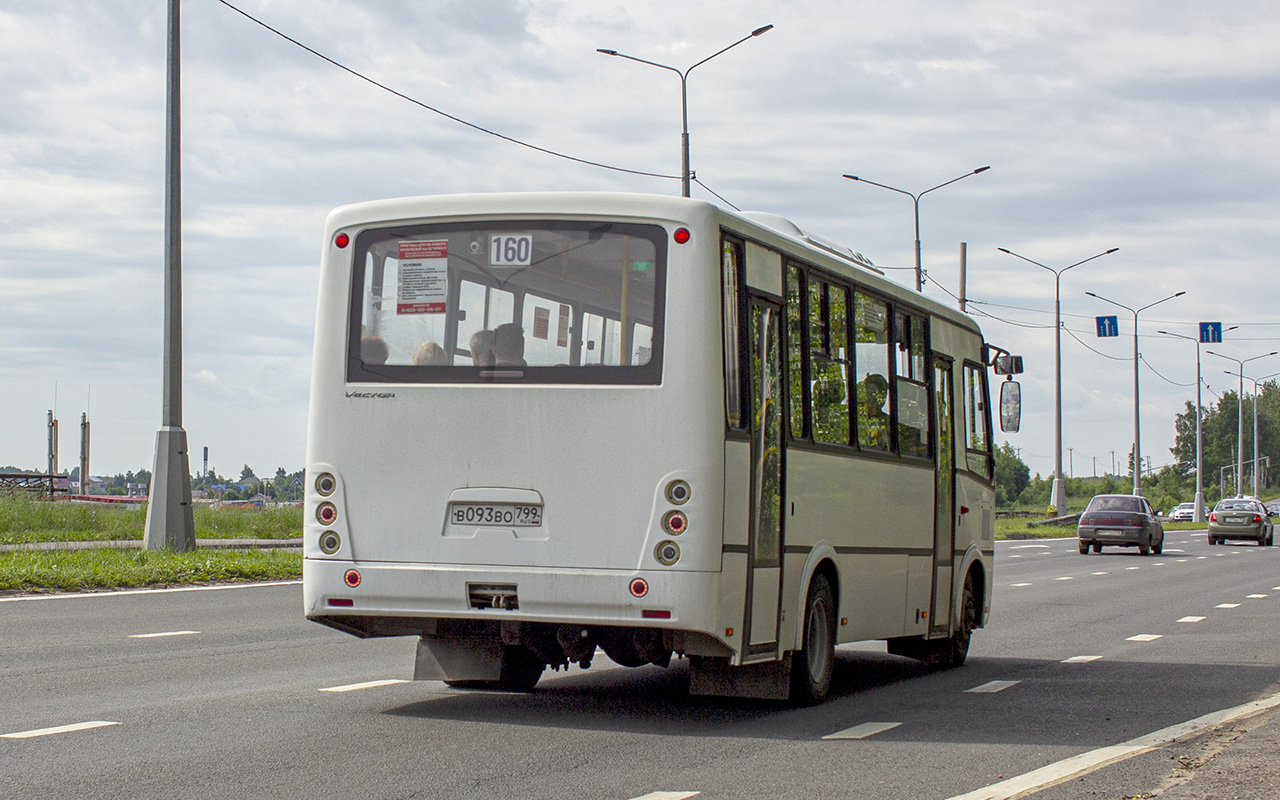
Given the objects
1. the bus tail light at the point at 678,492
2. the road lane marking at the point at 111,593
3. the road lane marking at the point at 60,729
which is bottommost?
the road lane marking at the point at 60,729

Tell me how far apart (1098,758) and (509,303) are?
12.4ft

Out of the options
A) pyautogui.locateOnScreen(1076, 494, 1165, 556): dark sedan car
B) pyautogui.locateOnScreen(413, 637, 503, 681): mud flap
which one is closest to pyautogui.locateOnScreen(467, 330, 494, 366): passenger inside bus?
pyautogui.locateOnScreen(413, 637, 503, 681): mud flap

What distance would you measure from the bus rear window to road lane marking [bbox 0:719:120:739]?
7.30 ft

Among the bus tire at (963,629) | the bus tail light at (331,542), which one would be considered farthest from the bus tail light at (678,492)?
the bus tire at (963,629)

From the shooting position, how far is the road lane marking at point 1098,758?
7176mm

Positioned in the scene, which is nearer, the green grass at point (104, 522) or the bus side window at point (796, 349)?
the bus side window at point (796, 349)

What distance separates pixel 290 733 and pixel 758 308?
11.1 ft

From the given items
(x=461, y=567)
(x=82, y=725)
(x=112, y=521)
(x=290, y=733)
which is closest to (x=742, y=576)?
(x=461, y=567)

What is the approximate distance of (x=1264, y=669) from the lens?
13117 millimetres

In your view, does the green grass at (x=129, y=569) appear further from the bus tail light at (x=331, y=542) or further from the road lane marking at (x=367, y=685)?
the bus tail light at (x=331, y=542)

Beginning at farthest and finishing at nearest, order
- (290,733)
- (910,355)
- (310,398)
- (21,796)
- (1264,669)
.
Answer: (1264,669) < (910,355) < (310,398) < (290,733) < (21,796)

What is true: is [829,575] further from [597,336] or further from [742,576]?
[597,336]

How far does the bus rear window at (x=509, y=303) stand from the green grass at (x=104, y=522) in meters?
18.1

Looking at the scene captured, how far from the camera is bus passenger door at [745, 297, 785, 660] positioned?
9.07 meters
